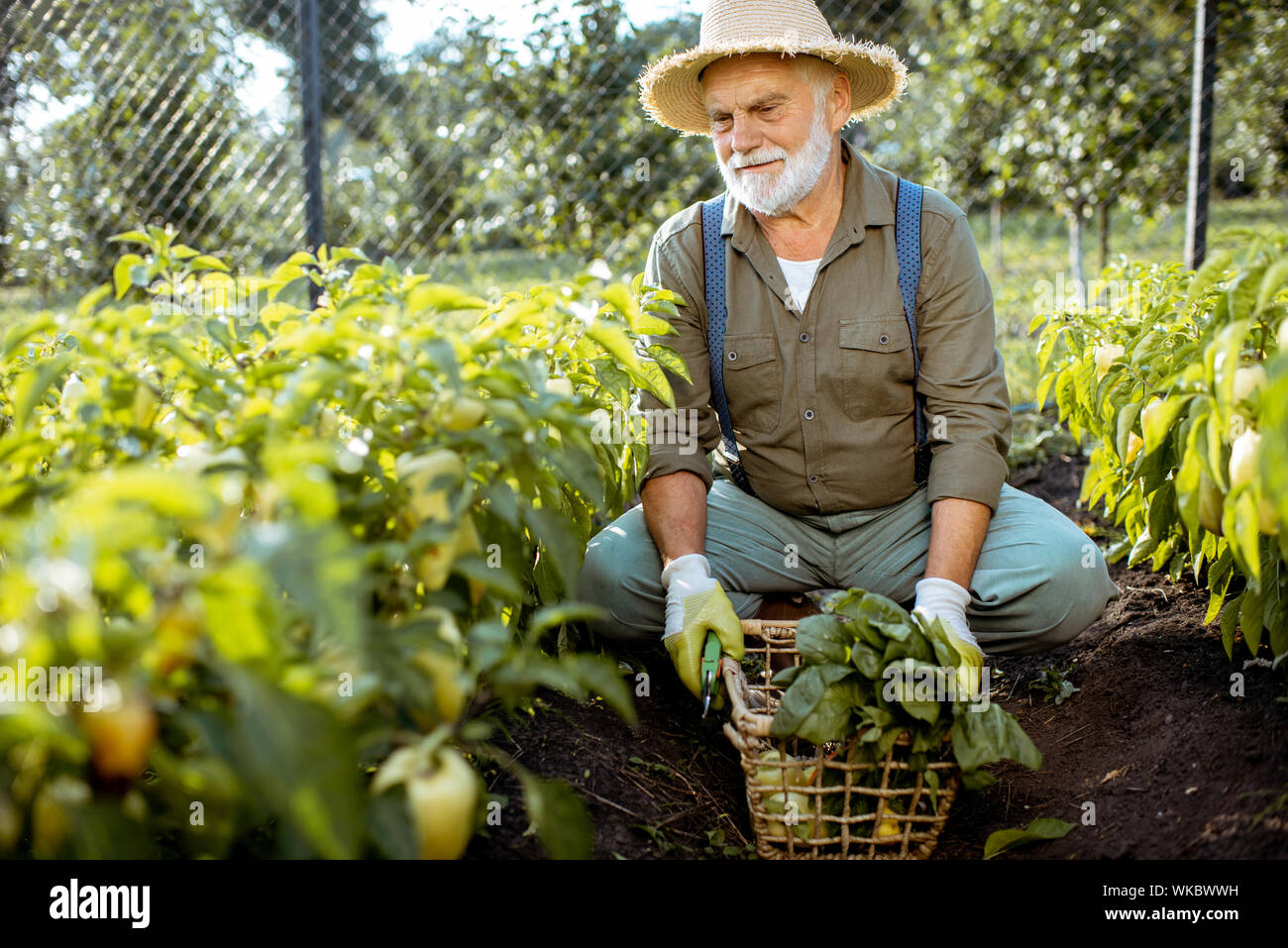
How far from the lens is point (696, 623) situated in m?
1.90

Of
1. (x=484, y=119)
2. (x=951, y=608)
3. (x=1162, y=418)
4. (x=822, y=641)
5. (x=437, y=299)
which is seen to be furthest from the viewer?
(x=484, y=119)

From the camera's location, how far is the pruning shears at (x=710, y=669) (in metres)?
1.83

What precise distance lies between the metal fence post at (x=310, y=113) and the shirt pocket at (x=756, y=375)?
2.12 metres

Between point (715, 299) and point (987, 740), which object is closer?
point (987, 740)

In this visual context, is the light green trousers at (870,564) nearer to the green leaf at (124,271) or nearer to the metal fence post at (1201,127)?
the green leaf at (124,271)

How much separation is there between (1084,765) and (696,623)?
737 mm

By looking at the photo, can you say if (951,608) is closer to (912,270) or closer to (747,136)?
(912,270)

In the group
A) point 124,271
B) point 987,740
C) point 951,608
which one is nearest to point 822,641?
point 987,740

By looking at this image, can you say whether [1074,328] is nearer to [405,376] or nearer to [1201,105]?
[405,376]

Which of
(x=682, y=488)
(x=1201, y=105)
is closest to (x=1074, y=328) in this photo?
(x=682, y=488)

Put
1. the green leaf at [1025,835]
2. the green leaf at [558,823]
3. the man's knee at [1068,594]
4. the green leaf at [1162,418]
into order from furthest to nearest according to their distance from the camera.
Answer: the man's knee at [1068,594] < the green leaf at [1025,835] < the green leaf at [1162,418] < the green leaf at [558,823]

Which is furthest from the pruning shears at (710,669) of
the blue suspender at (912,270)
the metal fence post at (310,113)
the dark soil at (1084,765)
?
the metal fence post at (310,113)

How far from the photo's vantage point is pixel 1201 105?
364 centimetres

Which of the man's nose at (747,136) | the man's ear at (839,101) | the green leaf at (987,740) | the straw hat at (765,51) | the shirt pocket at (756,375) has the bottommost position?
the green leaf at (987,740)
